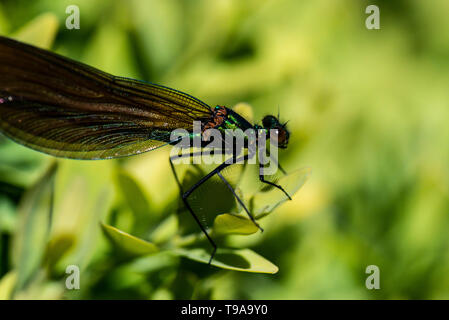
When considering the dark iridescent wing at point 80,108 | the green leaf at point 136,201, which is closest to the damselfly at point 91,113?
the dark iridescent wing at point 80,108

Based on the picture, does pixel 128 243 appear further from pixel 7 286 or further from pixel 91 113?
pixel 91 113

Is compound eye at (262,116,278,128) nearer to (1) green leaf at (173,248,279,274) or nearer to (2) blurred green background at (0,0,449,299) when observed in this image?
(2) blurred green background at (0,0,449,299)

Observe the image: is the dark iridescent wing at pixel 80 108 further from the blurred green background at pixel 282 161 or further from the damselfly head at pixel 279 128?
the damselfly head at pixel 279 128

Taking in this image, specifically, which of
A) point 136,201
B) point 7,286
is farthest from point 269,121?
point 7,286

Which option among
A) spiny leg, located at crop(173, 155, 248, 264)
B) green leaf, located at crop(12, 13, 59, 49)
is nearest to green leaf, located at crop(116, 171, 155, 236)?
spiny leg, located at crop(173, 155, 248, 264)

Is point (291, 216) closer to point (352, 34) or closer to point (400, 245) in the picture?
point (400, 245)

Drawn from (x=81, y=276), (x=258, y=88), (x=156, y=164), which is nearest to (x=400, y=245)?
(x=258, y=88)

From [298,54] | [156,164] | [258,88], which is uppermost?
[298,54]
